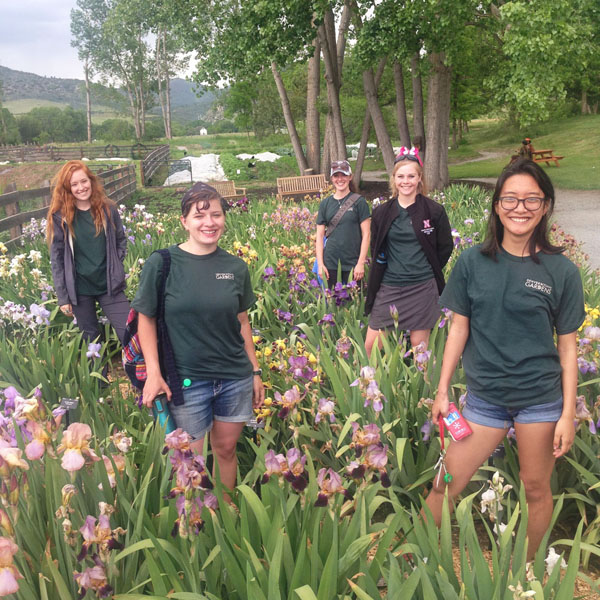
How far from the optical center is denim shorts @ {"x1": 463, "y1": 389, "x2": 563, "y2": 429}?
1.89 metres

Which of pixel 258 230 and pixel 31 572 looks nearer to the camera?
pixel 31 572

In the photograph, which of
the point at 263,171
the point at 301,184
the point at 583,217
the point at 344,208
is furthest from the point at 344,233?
the point at 263,171

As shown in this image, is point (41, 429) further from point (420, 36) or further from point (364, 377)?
point (420, 36)

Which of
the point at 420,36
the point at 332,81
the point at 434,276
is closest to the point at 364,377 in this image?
the point at 434,276

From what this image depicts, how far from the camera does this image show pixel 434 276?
3.38 m

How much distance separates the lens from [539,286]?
74.0 inches

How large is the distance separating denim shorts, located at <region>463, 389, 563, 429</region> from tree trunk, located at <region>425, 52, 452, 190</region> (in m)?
10.6

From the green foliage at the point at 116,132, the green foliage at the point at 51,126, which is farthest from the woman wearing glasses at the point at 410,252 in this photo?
the green foliage at the point at 51,126

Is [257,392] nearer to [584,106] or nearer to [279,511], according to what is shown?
[279,511]

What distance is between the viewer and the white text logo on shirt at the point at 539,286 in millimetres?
1879

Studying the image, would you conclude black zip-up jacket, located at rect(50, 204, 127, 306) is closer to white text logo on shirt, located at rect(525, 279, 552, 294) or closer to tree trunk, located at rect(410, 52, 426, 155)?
white text logo on shirt, located at rect(525, 279, 552, 294)

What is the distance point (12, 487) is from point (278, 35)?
39.9 ft

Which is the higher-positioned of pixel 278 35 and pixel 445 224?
pixel 278 35

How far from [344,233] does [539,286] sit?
222 cm
